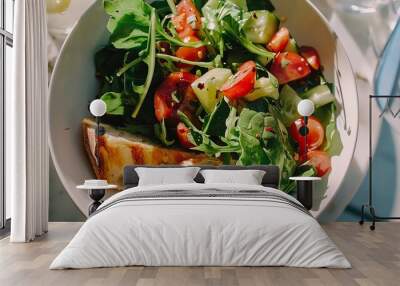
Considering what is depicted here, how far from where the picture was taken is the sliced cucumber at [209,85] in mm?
6645

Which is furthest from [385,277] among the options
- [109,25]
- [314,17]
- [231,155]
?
[109,25]

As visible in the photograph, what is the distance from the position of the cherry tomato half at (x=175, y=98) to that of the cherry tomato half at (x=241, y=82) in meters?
0.34

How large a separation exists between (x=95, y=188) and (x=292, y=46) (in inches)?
98.1

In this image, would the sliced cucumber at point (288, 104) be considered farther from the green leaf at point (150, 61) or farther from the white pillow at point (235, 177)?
the green leaf at point (150, 61)

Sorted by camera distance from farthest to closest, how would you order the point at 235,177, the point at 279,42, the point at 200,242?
1. the point at 279,42
2. the point at 235,177
3. the point at 200,242

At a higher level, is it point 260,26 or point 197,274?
point 260,26

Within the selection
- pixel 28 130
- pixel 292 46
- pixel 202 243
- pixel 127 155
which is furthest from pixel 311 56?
pixel 202 243

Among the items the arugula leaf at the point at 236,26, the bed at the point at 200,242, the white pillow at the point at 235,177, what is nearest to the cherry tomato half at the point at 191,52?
the arugula leaf at the point at 236,26

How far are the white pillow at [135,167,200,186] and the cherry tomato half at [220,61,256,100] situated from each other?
0.93m

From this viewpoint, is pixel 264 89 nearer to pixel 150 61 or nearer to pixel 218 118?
pixel 218 118

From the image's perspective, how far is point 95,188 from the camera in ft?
20.4

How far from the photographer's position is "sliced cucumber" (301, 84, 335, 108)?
6758mm

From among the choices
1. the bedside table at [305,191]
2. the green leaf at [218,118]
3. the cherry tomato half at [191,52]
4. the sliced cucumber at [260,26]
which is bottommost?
the bedside table at [305,191]

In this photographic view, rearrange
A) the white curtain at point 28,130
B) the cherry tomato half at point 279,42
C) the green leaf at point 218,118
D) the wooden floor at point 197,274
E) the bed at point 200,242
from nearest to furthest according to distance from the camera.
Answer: the wooden floor at point 197,274 < the bed at point 200,242 < the white curtain at point 28,130 < the green leaf at point 218,118 < the cherry tomato half at point 279,42
